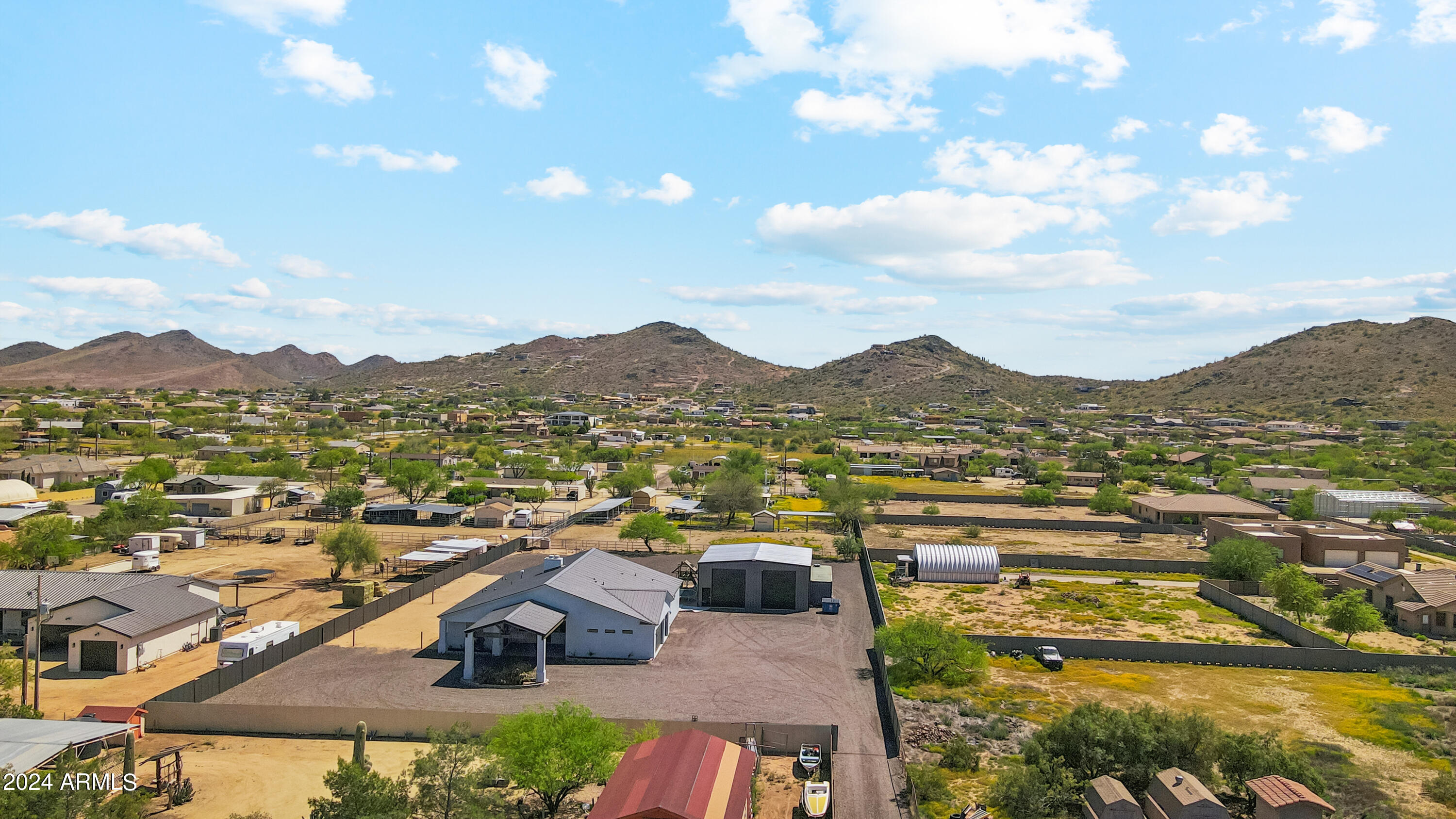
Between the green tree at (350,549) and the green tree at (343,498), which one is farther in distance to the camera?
the green tree at (343,498)

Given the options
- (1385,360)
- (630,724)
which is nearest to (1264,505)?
(630,724)

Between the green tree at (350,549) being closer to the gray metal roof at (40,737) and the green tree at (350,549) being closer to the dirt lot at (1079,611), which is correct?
the gray metal roof at (40,737)

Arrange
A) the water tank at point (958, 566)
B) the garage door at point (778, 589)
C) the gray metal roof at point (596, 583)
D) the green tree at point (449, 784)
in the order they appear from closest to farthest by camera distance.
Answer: the green tree at point (449, 784) < the gray metal roof at point (596, 583) < the garage door at point (778, 589) < the water tank at point (958, 566)

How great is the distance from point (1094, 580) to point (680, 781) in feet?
130

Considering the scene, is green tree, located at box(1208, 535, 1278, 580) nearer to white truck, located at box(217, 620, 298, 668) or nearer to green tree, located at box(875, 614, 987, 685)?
green tree, located at box(875, 614, 987, 685)

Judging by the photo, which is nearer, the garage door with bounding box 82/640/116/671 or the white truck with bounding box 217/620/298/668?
the white truck with bounding box 217/620/298/668

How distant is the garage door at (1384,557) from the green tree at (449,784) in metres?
59.4

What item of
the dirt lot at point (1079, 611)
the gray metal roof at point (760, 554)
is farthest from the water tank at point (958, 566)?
the gray metal roof at point (760, 554)

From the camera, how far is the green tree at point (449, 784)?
18.6 m

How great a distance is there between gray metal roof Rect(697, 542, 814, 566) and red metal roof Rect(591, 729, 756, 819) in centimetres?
2096

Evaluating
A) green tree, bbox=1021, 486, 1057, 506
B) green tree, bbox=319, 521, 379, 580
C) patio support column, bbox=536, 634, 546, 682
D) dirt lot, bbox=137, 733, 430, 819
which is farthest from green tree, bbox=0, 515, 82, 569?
green tree, bbox=1021, 486, 1057, 506

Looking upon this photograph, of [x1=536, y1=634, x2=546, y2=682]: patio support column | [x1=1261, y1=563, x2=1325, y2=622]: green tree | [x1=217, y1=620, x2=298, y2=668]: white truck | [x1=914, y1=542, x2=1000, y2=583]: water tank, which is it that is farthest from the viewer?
[x1=914, y1=542, x2=1000, y2=583]: water tank

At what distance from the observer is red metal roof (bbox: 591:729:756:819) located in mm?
16875

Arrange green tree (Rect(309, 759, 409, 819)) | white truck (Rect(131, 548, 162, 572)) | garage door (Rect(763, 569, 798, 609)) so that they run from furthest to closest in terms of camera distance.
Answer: white truck (Rect(131, 548, 162, 572)), garage door (Rect(763, 569, 798, 609)), green tree (Rect(309, 759, 409, 819))
